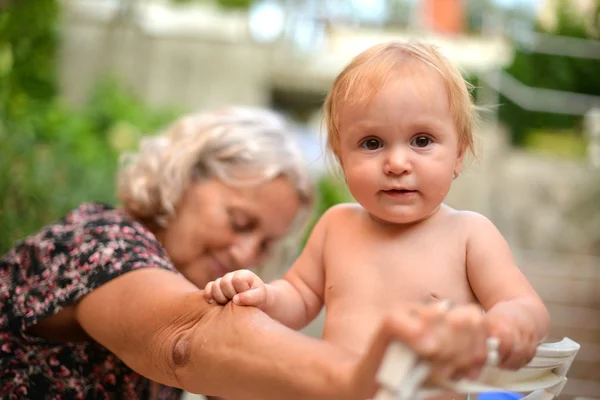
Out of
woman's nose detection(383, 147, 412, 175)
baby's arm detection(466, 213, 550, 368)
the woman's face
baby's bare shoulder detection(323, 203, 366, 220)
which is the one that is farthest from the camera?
the woman's face

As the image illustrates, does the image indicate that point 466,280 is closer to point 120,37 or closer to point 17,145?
point 17,145

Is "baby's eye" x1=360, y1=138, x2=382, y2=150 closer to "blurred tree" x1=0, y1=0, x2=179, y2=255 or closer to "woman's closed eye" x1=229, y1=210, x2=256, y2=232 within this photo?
"woman's closed eye" x1=229, y1=210, x2=256, y2=232

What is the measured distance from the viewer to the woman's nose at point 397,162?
2.66 feet

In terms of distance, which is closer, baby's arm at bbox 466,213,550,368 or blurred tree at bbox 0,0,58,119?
baby's arm at bbox 466,213,550,368

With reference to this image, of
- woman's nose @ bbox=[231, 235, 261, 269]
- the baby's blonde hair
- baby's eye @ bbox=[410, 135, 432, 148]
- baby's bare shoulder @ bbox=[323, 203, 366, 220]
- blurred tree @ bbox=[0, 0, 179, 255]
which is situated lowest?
blurred tree @ bbox=[0, 0, 179, 255]

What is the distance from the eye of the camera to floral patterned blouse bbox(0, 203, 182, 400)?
1.26m

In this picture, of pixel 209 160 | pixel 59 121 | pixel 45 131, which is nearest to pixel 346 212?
pixel 209 160

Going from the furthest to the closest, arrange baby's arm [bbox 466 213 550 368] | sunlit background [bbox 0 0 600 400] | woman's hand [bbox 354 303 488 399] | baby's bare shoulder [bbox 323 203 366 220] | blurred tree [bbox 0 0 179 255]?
sunlit background [bbox 0 0 600 400] → blurred tree [bbox 0 0 179 255] → baby's bare shoulder [bbox 323 203 366 220] → baby's arm [bbox 466 213 550 368] → woman's hand [bbox 354 303 488 399]

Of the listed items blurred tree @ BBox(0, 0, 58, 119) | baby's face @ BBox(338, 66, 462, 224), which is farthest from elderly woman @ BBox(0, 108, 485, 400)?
blurred tree @ BBox(0, 0, 58, 119)

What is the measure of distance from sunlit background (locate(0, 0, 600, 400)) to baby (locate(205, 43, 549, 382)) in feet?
10.3

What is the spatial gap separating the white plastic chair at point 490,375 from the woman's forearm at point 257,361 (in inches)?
3.5

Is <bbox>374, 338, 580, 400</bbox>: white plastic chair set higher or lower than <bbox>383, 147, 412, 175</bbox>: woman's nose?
lower

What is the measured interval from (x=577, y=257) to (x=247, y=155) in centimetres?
408

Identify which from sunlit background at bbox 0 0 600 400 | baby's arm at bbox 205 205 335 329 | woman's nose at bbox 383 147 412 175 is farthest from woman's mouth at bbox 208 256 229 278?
sunlit background at bbox 0 0 600 400
